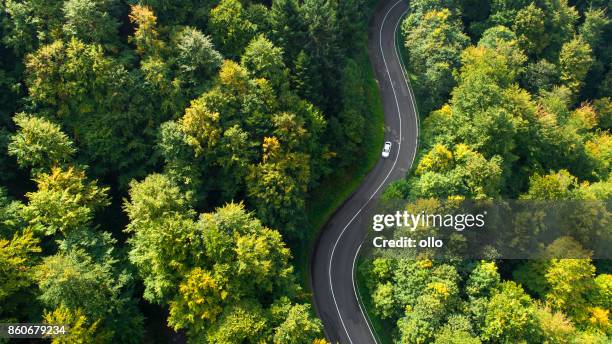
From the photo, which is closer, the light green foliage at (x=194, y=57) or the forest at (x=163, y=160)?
the forest at (x=163, y=160)

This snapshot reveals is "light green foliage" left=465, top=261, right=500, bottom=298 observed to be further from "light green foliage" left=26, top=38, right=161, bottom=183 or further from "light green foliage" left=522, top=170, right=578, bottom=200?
"light green foliage" left=26, top=38, right=161, bottom=183

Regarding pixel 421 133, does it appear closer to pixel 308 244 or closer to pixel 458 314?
pixel 308 244

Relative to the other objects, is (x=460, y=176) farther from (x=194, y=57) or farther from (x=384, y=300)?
(x=194, y=57)

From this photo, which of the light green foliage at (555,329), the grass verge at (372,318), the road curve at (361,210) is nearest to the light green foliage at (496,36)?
the road curve at (361,210)

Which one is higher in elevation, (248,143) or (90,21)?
(90,21)

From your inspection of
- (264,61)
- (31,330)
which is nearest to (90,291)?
(31,330)

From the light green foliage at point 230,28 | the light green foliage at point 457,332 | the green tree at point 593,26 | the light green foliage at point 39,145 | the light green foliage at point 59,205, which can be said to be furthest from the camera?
the green tree at point 593,26

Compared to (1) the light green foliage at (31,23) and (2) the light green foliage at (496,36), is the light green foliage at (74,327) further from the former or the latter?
(2) the light green foliage at (496,36)

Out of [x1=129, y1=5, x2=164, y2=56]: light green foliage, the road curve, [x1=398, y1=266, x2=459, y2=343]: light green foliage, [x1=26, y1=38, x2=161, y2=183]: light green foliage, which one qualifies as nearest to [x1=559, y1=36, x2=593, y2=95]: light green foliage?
the road curve
